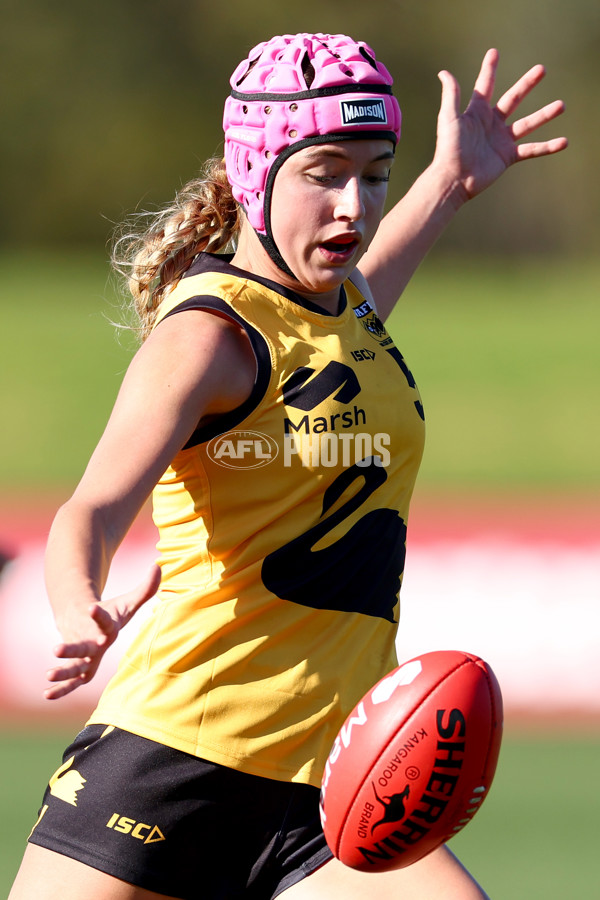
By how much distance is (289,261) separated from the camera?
2672 millimetres

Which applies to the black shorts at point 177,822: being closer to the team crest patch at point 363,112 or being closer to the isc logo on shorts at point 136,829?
the isc logo on shorts at point 136,829

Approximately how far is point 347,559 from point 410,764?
0.44m

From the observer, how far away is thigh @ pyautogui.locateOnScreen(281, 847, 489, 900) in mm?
2541

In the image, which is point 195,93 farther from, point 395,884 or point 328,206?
point 395,884

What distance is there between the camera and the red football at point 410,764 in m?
2.39

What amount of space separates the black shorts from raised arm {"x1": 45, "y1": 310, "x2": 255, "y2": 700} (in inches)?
14.2

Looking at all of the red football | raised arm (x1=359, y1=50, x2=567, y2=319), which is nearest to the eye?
raised arm (x1=359, y1=50, x2=567, y2=319)

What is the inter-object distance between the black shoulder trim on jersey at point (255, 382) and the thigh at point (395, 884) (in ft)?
2.85

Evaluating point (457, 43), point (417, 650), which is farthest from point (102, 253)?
point (417, 650)

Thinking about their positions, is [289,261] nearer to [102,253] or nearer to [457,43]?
[102,253]

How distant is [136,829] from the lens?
2.55 m

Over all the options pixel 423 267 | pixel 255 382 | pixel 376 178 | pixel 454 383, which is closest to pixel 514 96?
pixel 376 178

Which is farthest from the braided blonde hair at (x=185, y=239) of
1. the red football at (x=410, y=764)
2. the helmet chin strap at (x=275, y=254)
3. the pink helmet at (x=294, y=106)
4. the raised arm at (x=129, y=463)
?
the red football at (x=410, y=764)

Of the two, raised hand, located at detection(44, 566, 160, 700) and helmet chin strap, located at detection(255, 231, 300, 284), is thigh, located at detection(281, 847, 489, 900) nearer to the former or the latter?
raised hand, located at detection(44, 566, 160, 700)
